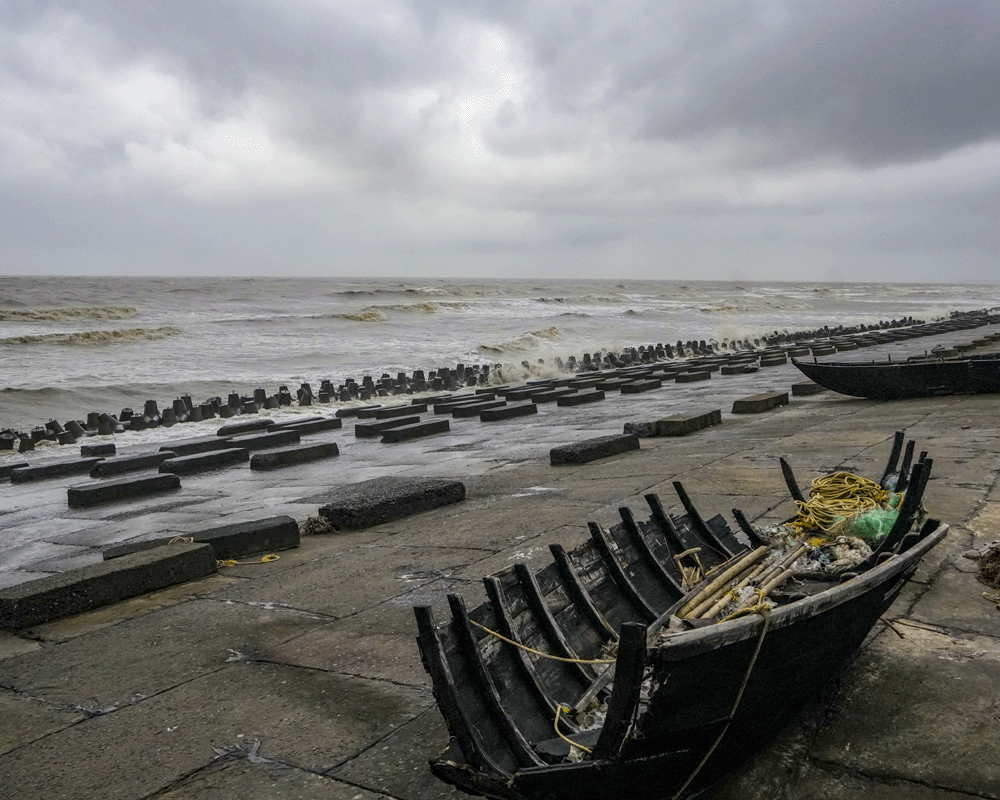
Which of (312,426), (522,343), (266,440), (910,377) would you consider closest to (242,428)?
(312,426)

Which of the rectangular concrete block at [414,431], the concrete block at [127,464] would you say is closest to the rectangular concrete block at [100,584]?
the concrete block at [127,464]

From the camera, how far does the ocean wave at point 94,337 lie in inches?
1686

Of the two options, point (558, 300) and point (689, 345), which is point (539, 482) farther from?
point (558, 300)

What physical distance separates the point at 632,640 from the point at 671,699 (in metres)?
0.28

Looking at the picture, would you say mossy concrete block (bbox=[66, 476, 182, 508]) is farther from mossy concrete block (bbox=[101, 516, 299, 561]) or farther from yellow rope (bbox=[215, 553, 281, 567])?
yellow rope (bbox=[215, 553, 281, 567])

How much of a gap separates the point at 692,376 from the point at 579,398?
492 centimetres

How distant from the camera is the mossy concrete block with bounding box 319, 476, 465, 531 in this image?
24.5 ft

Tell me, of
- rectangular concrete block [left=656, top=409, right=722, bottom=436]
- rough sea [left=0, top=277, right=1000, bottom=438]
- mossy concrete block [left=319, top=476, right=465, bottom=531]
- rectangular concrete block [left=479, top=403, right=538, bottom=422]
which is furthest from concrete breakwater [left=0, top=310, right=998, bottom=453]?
mossy concrete block [left=319, top=476, right=465, bottom=531]

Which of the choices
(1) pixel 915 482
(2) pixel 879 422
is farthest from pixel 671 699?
(2) pixel 879 422

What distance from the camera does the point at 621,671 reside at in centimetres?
238

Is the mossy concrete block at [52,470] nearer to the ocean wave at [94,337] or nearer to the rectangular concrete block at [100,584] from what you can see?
→ the rectangular concrete block at [100,584]

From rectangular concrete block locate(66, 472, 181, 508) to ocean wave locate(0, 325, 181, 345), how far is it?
37.5 metres

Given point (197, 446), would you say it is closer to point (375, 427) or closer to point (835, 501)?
point (375, 427)

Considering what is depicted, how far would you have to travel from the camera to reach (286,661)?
14.1 feet
